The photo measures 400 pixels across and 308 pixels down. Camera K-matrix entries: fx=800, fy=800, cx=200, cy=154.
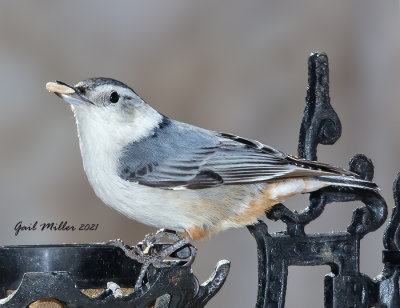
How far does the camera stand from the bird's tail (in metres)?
1.66

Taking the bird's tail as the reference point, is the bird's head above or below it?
above

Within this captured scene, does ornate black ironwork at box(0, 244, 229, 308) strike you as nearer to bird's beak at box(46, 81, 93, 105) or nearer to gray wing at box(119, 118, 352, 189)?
gray wing at box(119, 118, 352, 189)

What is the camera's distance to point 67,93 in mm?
1797

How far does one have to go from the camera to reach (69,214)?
313cm

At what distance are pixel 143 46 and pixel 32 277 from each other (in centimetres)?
189

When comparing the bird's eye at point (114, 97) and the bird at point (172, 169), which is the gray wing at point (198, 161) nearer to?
the bird at point (172, 169)

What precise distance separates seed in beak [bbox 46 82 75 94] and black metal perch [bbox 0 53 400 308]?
1.11ft

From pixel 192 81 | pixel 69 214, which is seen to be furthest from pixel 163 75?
pixel 69 214

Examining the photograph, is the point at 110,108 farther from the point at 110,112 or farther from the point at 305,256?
the point at 305,256

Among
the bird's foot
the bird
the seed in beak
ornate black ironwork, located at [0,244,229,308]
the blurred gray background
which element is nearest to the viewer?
ornate black ironwork, located at [0,244,229,308]

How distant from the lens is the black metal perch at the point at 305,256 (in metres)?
1.60

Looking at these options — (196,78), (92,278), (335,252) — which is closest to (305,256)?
(335,252)

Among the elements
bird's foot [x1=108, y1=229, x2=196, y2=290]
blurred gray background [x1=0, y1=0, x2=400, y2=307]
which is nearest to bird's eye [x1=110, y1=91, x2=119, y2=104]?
bird's foot [x1=108, y1=229, x2=196, y2=290]

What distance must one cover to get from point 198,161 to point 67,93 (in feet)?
1.18
